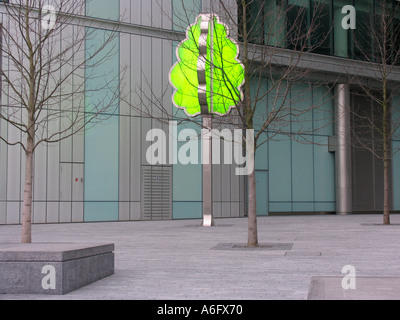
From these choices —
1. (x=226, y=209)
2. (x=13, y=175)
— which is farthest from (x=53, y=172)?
(x=226, y=209)

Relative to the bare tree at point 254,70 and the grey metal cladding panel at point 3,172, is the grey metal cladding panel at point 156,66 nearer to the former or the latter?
the bare tree at point 254,70

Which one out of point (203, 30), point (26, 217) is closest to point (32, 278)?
point (26, 217)

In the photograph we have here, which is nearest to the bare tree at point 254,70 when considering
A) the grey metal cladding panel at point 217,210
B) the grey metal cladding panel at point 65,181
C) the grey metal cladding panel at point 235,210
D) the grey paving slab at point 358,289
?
the grey metal cladding panel at point 65,181

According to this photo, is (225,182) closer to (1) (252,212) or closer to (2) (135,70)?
(2) (135,70)

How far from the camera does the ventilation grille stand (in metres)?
29.2

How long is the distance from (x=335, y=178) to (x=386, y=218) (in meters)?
14.4

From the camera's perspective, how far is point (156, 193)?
2945 centimetres

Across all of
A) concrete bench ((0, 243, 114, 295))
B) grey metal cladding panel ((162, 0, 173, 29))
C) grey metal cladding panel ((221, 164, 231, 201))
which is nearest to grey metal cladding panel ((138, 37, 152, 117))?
grey metal cladding panel ((162, 0, 173, 29))

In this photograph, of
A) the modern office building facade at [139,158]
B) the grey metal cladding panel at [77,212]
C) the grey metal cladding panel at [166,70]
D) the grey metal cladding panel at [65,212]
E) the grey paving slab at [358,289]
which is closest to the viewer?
the grey paving slab at [358,289]

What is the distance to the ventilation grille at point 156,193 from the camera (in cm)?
2919
